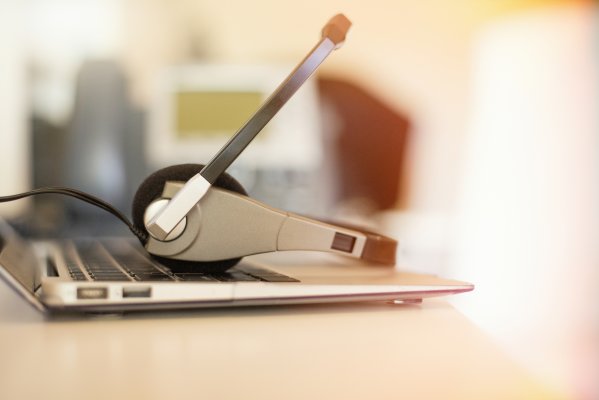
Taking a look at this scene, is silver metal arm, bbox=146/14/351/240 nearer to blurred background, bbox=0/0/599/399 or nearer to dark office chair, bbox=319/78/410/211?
blurred background, bbox=0/0/599/399

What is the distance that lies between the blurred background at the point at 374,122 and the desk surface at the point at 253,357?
723mm

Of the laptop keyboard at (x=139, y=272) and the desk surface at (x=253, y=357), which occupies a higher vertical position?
the laptop keyboard at (x=139, y=272)

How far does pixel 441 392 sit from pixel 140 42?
3.59 ft

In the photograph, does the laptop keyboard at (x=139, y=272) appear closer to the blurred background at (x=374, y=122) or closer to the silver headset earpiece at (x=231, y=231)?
the silver headset earpiece at (x=231, y=231)

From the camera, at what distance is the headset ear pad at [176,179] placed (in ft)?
1.38

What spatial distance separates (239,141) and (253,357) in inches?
6.5

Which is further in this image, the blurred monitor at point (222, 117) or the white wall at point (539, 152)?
the white wall at point (539, 152)

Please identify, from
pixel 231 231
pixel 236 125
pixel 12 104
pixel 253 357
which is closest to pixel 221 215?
pixel 231 231

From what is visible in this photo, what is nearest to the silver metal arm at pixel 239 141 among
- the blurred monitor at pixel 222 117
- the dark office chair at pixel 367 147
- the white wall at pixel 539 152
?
the blurred monitor at pixel 222 117

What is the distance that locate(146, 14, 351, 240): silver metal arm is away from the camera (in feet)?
1.29

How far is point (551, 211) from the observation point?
1264mm

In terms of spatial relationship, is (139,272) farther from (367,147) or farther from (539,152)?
(539,152)

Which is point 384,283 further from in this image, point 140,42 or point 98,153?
point 140,42

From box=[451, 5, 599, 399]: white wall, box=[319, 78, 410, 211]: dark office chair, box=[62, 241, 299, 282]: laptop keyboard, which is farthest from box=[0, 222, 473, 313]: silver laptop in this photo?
box=[451, 5, 599, 399]: white wall
